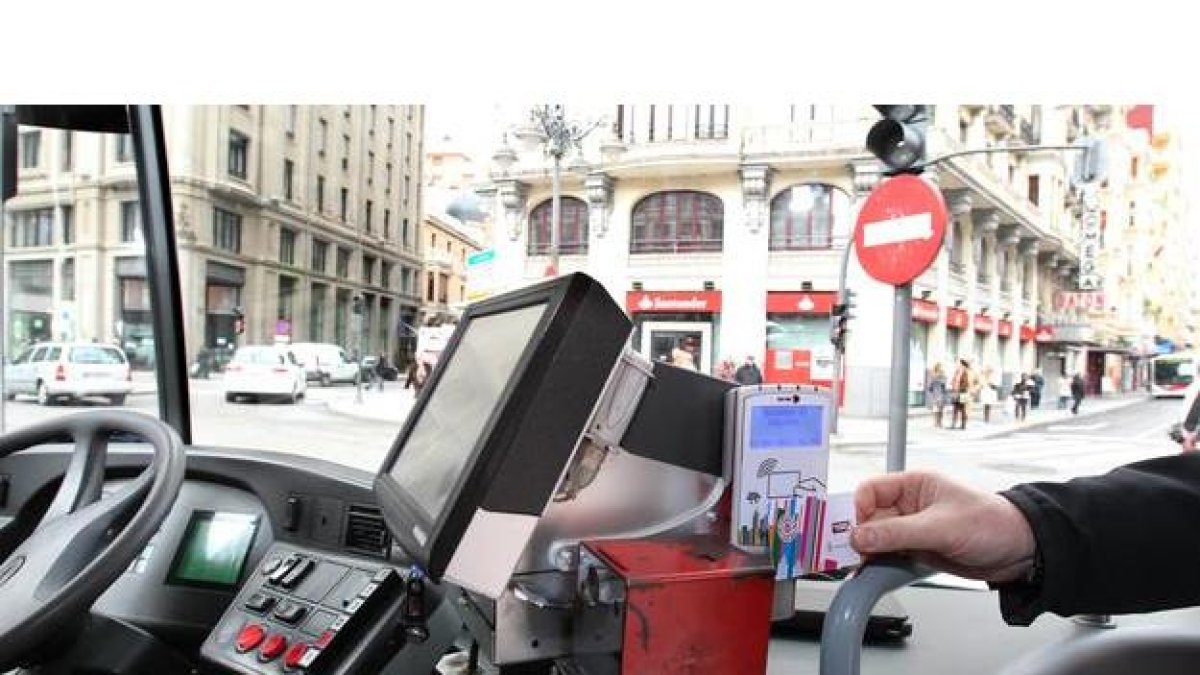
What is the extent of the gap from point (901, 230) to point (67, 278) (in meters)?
2.53

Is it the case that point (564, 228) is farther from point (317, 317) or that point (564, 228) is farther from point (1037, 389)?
point (1037, 389)

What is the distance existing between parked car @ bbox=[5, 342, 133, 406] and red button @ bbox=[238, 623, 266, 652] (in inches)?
49.3

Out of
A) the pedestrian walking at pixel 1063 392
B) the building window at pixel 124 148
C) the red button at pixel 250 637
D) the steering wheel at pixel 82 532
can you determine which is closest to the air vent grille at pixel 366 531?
the red button at pixel 250 637

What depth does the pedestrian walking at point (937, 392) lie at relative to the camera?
1.52 metres

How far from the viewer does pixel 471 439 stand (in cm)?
78

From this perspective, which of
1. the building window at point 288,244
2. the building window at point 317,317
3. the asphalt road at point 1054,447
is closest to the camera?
the asphalt road at point 1054,447

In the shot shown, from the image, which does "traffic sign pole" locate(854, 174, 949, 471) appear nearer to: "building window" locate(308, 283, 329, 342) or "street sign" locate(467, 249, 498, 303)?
"street sign" locate(467, 249, 498, 303)

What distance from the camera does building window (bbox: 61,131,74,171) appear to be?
Result: 7.77 ft

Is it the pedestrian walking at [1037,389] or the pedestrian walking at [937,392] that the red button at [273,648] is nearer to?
the pedestrian walking at [937,392]

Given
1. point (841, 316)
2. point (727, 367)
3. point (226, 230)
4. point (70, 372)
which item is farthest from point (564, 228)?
point (70, 372)

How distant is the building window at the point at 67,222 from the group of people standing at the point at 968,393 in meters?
2.59

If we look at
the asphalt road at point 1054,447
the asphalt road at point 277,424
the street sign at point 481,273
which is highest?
the street sign at point 481,273

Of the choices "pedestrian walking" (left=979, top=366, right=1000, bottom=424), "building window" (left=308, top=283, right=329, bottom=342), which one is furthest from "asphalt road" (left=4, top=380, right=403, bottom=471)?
"pedestrian walking" (left=979, top=366, right=1000, bottom=424)

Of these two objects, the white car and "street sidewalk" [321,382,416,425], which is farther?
the white car
